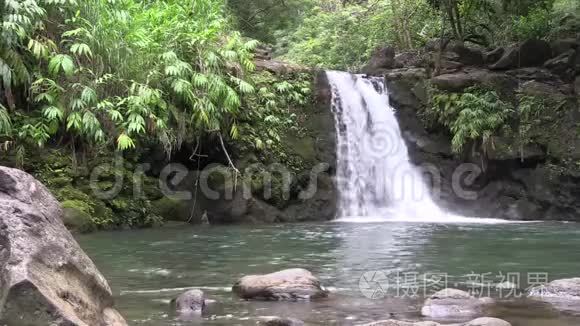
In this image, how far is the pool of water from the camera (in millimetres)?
5297

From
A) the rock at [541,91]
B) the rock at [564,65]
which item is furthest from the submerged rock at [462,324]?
the rock at [564,65]

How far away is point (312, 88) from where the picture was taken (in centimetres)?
1636

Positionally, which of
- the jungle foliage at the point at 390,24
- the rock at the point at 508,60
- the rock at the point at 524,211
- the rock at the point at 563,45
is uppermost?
the jungle foliage at the point at 390,24

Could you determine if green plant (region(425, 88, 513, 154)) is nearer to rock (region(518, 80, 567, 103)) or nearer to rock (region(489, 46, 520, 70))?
rock (region(518, 80, 567, 103))

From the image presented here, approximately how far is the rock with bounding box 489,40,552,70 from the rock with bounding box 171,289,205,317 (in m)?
13.3

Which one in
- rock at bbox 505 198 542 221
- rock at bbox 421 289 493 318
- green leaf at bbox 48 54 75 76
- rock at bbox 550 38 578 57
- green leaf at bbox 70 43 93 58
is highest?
rock at bbox 550 38 578 57

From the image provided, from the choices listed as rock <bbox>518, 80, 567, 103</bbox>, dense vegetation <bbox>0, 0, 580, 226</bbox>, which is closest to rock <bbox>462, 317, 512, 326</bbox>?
dense vegetation <bbox>0, 0, 580, 226</bbox>

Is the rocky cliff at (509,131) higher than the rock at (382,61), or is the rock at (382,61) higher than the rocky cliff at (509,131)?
the rock at (382,61)

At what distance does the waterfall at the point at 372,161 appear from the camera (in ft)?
49.8

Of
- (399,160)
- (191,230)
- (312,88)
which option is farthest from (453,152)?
Answer: (191,230)

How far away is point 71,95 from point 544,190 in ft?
35.0

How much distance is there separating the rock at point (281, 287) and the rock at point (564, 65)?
12043 mm

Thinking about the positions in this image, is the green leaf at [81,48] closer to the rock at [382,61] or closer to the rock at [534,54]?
the rock at [382,61]

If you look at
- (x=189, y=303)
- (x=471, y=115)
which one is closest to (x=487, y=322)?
(x=189, y=303)
